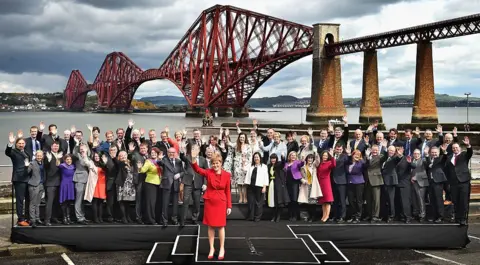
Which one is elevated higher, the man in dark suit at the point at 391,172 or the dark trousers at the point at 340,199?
the man in dark suit at the point at 391,172

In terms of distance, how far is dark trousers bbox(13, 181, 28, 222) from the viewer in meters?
8.95

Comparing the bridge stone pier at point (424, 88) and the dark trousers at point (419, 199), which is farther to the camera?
the bridge stone pier at point (424, 88)

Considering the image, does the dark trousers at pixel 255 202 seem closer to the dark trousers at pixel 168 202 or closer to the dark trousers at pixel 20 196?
the dark trousers at pixel 168 202

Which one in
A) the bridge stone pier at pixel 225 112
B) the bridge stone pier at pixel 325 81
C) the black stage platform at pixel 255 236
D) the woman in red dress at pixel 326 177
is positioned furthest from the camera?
the bridge stone pier at pixel 225 112

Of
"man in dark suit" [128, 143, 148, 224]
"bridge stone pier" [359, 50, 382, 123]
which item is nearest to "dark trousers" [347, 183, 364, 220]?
"man in dark suit" [128, 143, 148, 224]

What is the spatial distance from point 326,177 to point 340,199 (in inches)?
19.6

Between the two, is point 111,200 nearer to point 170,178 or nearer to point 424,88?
point 170,178

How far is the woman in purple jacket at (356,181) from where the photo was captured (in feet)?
30.7

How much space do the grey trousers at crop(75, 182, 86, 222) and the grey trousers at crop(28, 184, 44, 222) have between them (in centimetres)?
62

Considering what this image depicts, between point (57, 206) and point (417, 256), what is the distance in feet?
21.0

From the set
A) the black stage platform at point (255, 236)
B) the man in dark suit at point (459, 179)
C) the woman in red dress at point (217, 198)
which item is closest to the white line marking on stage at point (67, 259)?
the black stage platform at point (255, 236)

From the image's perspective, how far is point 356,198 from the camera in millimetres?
9461

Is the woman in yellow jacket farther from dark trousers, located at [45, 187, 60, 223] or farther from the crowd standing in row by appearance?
dark trousers, located at [45, 187, 60, 223]

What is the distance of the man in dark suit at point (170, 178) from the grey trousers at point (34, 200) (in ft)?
6.92
